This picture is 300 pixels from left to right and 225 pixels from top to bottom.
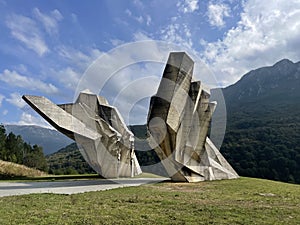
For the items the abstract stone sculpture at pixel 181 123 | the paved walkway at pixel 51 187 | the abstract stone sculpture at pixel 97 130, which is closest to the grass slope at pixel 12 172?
the abstract stone sculpture at pixel 97 130

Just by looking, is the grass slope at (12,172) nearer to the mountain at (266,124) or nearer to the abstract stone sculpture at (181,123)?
the abstract stone sculpture at (181,123)

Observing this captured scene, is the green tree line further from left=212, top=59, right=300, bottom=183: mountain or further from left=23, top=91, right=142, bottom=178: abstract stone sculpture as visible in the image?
left=212, top=59, right=300, bottom=183: mountain

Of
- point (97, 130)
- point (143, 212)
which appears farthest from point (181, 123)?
point (143, 212)

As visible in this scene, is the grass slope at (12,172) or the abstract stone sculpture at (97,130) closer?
the abstract stone sculpture at (97,130)

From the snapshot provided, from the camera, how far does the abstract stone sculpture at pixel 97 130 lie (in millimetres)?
19125

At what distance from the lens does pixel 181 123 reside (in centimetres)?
2028

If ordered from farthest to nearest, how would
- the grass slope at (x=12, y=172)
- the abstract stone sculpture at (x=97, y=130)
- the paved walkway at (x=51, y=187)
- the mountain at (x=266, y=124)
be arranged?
the mountain at (x=266, y=124) → the grass slope at (x=12, y=172) → the abstract stone sculpture at (x=97, y=130) → the paved walkway at (x=51, y=187)

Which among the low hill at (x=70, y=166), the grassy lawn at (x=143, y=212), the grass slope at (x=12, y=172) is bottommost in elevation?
the grassy lawn at (x=143, y=212)

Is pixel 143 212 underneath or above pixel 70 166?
underneath

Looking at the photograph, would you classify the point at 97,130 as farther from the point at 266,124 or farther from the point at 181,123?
the point at 266,124

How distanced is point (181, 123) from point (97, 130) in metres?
7.46

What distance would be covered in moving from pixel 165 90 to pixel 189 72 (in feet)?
8.40

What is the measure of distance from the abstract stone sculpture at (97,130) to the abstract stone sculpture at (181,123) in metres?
5.45

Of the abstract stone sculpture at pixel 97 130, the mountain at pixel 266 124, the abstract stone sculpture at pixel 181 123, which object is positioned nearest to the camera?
the abstract stone sculpture at pixel 181 123
